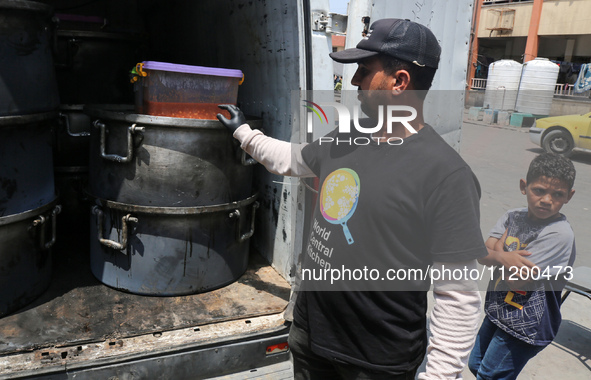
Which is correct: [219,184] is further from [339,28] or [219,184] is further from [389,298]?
[389,298]

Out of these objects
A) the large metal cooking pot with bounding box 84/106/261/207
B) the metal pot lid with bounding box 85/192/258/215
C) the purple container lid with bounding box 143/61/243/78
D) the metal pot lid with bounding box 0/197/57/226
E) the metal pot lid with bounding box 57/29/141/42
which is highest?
the metal pot lid with bounding box 57/29/141/42

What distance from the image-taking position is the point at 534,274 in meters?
2.28

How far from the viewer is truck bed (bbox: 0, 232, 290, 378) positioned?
2.19 m

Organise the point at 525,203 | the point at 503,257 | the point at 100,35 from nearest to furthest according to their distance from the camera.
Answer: the point at 503,257
the point at 100,35
the point at 525,203

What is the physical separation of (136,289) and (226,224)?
676mm

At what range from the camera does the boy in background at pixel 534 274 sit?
229cm

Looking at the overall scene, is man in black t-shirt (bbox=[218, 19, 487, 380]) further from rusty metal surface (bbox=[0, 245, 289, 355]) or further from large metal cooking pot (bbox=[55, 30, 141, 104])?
large metal cooking pot (bbox=[55, 30, 141, 104])

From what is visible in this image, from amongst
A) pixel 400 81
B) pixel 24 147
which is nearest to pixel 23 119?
pixel 24 147

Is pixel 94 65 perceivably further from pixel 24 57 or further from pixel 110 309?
pixel 110 309

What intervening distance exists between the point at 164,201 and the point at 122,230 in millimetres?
325

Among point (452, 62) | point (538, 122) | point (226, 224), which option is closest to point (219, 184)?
point (226, 224)

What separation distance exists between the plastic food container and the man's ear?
4.32 ft

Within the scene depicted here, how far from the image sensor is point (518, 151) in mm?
12844

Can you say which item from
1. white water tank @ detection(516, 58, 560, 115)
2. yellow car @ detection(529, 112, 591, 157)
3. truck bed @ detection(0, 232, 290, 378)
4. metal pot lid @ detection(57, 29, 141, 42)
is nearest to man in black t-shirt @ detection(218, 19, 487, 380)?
truck bed @ detection(0, 232, 290, 378)
